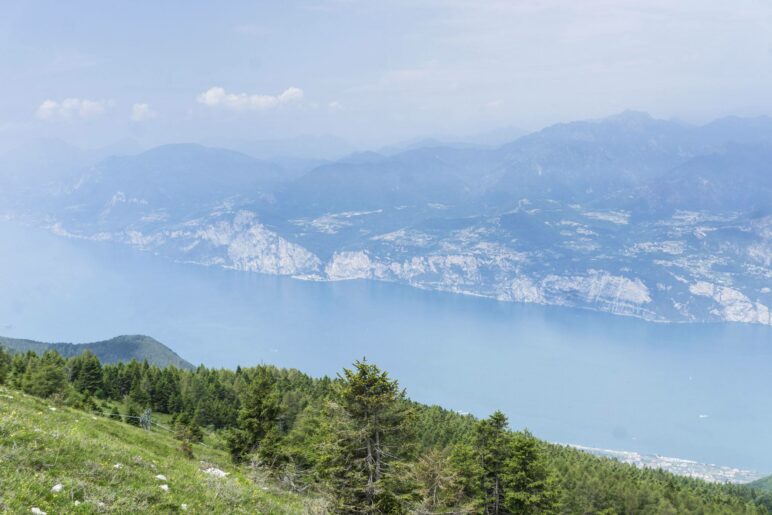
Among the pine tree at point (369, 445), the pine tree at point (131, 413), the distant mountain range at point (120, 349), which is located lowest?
the distant mountain range at point (120, 349)

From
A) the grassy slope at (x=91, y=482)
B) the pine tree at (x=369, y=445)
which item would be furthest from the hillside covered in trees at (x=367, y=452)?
the grassy slope at (x=91, y=482)

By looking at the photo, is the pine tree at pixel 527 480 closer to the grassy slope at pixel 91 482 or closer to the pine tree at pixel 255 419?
the pine tree at pixel 255 419

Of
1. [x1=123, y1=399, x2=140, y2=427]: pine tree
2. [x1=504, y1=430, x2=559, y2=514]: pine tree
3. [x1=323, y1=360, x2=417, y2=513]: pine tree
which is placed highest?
[x1=323, y1=360, x2=417, y2=513]: pine tree

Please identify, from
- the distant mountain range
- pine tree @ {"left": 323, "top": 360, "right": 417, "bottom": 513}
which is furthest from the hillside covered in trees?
the distant mountain range

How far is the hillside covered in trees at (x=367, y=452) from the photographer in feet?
64.4

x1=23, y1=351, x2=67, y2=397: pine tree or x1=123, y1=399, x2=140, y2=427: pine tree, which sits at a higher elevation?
x1=23, y1=351, x2=67, y2=397: pine tree

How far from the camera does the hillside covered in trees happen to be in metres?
19.6

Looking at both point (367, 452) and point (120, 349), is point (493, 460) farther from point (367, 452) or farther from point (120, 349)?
point (120, 349)

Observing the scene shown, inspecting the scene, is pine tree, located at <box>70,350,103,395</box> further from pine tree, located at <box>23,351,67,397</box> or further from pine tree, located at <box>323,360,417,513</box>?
pine tree, located at <box>323,360,417,513</box>

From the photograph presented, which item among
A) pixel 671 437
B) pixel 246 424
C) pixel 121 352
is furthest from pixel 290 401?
pixel 671 437

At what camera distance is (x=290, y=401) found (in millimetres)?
Result: 56500

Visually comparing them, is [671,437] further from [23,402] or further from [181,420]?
[23,402]

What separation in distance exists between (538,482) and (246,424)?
57.1 ft

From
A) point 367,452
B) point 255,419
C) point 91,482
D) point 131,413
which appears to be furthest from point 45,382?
point 91,482
